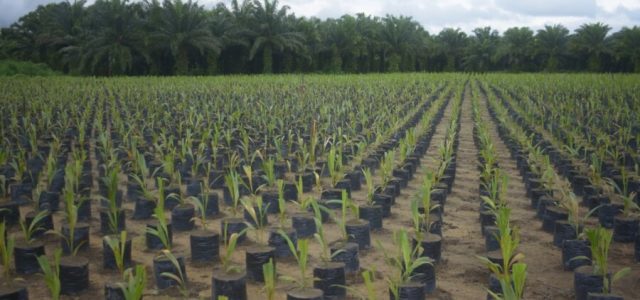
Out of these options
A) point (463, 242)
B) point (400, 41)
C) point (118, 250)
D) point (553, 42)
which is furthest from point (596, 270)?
point (553, 42)

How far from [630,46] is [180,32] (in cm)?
2878

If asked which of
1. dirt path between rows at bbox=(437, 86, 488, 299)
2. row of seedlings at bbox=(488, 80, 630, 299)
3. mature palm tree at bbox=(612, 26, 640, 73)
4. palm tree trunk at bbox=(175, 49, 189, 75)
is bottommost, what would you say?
dirt path between rows at bbox=(437, 86, 488, 299)

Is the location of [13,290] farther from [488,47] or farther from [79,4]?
[488,47]

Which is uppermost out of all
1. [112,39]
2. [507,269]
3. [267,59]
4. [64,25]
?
[64,25]

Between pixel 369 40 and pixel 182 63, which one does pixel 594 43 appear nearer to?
pixel 369 40

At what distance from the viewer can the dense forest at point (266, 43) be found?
28.7 meters

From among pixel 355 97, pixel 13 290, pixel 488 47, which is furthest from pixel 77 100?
pixel 488 47

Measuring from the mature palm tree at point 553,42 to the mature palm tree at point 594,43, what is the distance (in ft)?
4.20

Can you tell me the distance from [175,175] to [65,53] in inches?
1167

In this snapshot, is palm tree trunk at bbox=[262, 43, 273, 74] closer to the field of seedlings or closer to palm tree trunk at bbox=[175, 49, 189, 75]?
palm tree trunk at bbox=[175, 49, 189, 75]

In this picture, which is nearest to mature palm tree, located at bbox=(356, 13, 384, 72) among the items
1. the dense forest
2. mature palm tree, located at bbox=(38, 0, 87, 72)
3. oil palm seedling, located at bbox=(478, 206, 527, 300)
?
the dense forest

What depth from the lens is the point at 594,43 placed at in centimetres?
3950

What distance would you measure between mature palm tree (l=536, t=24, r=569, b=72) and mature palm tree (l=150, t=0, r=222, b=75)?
24.1 meters

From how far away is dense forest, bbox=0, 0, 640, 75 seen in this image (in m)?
28.7
